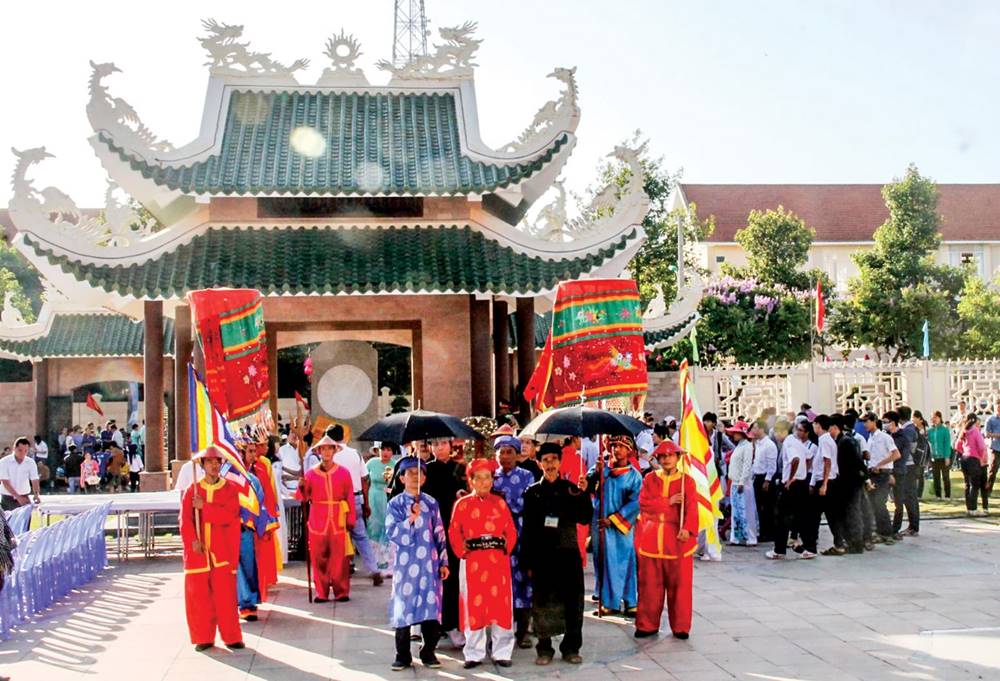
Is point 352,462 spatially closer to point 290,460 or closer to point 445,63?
point 290,460

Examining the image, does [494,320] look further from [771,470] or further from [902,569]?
[902,569]

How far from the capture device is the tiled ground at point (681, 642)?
7.93 meters

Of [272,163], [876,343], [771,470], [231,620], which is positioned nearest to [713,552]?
[771,470]

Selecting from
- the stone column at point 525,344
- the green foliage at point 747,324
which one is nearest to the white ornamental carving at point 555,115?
the stone column at point 525,344

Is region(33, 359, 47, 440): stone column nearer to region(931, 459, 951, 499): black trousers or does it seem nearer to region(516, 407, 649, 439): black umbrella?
region(931, 459, 951, 499): black trousers

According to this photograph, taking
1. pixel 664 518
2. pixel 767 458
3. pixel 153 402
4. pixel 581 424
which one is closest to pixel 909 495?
pixel 767 458

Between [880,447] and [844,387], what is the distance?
35.1 ft

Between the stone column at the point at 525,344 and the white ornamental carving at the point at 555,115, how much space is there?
2513mm

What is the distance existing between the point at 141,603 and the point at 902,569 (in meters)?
8.54

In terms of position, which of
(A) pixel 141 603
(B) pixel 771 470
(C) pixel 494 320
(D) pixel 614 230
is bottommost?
(A) pixel 141 603

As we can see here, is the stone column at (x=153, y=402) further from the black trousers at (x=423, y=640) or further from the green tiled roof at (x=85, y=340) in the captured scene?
the green tiled roof at (x=85, y=340)

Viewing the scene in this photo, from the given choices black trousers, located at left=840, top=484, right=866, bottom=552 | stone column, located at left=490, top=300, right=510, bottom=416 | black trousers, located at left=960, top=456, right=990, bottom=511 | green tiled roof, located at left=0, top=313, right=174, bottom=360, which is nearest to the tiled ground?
black trousers, located at left=840, top=484, right=866, bottom=552

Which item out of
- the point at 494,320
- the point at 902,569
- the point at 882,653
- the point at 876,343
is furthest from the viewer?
the point at 876,343

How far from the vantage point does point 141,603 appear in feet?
36.2
